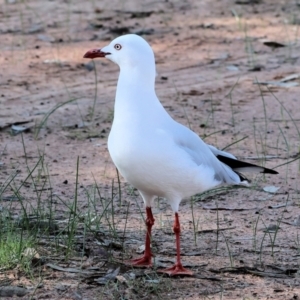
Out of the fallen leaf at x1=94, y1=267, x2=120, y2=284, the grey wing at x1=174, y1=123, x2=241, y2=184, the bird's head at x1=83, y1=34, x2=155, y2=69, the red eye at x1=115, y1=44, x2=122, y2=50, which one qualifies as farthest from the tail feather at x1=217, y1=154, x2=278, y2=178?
the fallen leaf at x1=94, y1=267, x2=120, y2=284

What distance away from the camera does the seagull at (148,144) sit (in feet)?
14.8

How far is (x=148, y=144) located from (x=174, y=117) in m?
3.48

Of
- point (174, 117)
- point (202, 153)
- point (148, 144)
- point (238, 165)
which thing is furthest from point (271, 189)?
point (148, 144)

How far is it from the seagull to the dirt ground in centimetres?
34

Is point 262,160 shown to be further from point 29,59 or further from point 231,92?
point 29,59

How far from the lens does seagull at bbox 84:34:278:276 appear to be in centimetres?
450

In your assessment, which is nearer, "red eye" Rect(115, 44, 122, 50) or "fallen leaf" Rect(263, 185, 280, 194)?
"red eye" Rect(115, 44, 122, 50)

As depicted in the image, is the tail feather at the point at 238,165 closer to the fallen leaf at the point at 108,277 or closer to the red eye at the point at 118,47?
the red eye at the point at 118,47

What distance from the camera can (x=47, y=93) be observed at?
27.8ft

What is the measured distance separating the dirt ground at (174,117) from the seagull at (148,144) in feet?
1.12

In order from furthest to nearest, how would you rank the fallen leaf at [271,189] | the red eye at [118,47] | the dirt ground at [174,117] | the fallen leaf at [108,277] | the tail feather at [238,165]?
the fallen leaf at [271,189], the tail feather at [238,165], the red eye at [118,47], the dirt ground at [174,117], the fallen leaf at [108,277]

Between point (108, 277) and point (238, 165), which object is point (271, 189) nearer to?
point (238, 165)

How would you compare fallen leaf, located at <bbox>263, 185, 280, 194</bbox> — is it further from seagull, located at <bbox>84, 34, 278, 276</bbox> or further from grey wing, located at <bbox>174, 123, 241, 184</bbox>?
seagull, located at <bbox>84, 34, 278, 276</bbox>

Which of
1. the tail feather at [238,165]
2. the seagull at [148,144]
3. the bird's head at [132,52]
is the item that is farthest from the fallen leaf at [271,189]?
the bird's head at [132,52]
